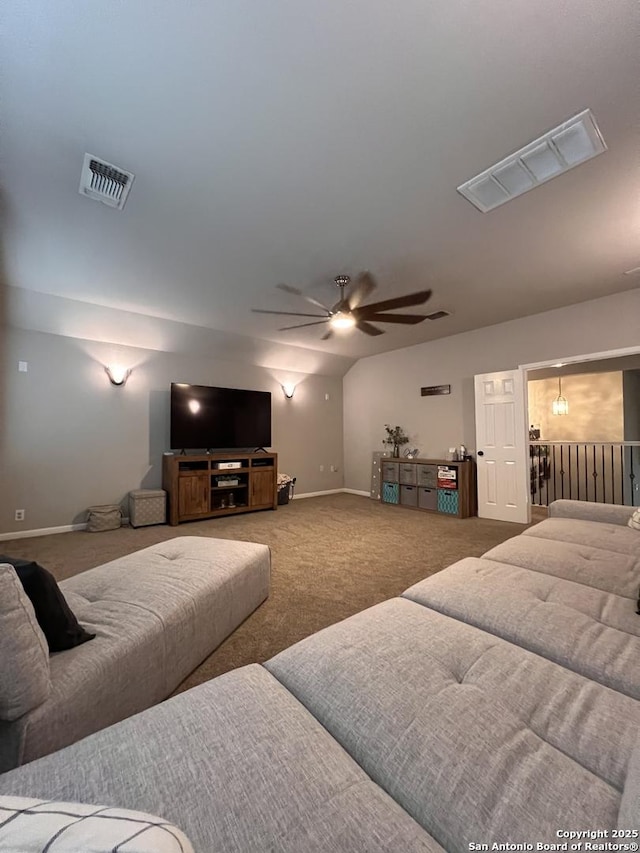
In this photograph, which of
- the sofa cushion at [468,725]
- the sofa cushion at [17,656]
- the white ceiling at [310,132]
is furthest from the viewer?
the white ceiling at [310,132]

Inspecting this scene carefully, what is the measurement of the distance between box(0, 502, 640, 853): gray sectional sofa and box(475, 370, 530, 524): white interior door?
3.72 meters

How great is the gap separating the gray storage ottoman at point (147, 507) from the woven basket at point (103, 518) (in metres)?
0.17

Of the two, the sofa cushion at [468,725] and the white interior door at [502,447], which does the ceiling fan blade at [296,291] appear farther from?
the sofa cushion at [468,725]

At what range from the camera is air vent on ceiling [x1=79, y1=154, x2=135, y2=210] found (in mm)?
2058

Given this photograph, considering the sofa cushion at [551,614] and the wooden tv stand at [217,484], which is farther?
the wooden tv stand at [217,484]

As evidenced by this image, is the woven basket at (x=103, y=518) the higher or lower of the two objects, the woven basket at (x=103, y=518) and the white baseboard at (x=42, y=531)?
the higher

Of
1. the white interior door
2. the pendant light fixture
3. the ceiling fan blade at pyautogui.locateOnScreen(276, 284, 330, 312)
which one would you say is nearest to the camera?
the ceiling fan blade at pyautogui.locateOnScreen(276, 284, 330, 312)

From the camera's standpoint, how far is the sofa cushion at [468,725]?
26.6 inches

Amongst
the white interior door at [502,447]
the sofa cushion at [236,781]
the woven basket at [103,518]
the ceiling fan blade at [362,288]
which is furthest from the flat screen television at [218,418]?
the sofa cushion at [236,781]

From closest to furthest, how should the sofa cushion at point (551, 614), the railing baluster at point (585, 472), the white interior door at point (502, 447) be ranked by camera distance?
1. the sofa cushion at point (551, 614)
2. the white interior door at point (502, 447)
3. the railing baluster at point (585, 472)

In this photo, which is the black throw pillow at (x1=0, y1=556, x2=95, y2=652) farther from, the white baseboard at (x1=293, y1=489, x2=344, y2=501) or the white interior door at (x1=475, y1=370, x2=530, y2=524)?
the white baseboard at (x1=293, y1=489, x2=344, y2=501)

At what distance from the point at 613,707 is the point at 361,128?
8.31ft

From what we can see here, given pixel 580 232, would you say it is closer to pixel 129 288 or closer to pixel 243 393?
pixel 129 288

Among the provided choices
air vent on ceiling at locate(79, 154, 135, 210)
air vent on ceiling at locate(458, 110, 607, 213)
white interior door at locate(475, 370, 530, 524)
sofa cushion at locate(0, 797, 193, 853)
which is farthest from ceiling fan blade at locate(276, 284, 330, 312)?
sofa cushion at locate(0, 797, 193, 853)
